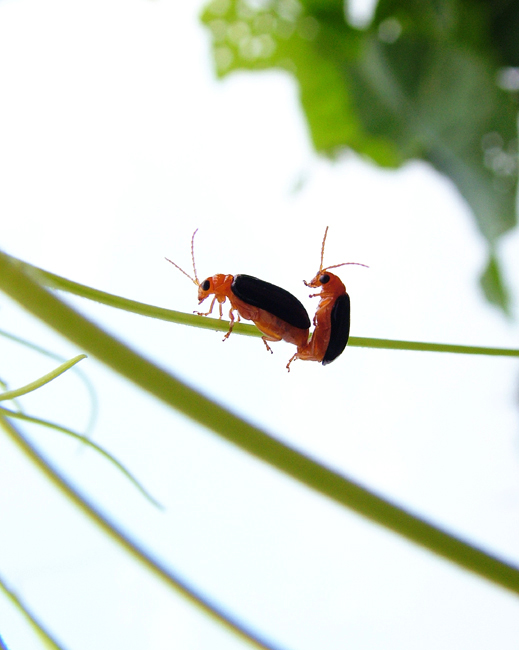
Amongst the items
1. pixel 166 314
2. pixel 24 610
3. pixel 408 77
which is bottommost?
pixel 24 610

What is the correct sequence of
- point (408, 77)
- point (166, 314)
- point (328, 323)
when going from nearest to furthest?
point (166, 314) → point (328, 323) → point (408, 77)

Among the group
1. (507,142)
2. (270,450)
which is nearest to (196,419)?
(270,450)

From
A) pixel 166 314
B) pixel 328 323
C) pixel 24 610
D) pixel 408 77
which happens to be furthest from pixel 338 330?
pixel 408 77

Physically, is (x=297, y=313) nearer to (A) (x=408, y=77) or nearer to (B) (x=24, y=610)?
(B) (x=24, y=610)

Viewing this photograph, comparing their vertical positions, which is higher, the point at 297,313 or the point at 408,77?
the point at 408,77

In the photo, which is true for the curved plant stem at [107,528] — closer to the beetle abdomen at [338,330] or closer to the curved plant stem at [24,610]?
the curved plant stem at [24,610]

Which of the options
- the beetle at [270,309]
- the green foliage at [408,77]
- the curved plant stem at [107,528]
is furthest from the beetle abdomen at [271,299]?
the green foliage at [408,77]

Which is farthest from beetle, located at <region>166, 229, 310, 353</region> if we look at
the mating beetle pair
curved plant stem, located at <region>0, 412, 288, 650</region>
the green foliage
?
the green foliage
